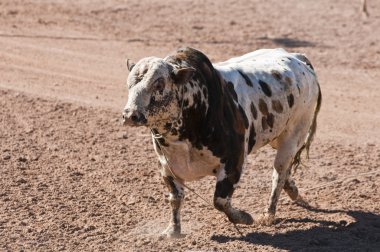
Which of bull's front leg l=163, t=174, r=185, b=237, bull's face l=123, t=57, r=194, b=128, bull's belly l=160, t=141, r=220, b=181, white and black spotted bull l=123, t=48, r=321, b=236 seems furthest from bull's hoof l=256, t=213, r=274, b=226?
bull's face l=123, t=57, r=194, b=128

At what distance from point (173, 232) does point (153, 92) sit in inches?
70.5

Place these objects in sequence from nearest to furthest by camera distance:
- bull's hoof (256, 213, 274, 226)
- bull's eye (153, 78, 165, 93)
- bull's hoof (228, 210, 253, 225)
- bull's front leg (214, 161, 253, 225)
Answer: bull's eye (153, 78, 165, 93)
bull's front leg (214, 161, 253, 225)
bull's hoof (228, 210, 253, 225)
bull's hoof (256, 213, 274, 226)

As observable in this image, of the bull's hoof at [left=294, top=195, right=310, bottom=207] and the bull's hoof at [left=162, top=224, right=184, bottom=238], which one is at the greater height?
the bull's hoof at [left=162, top=224, right=184, bottom=238]

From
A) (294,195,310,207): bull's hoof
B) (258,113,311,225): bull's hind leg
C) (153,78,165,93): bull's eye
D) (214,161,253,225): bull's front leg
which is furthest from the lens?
(294,195,310,207): bull's hoof

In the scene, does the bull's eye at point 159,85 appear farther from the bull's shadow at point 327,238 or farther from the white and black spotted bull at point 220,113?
the bull's shadow at point 327,238

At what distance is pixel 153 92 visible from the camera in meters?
7.60

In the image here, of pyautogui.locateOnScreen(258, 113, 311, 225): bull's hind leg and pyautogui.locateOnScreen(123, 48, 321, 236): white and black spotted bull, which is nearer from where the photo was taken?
pyautogui.locateOnScreen(123, 48, 321, 236): white and black spotted bull

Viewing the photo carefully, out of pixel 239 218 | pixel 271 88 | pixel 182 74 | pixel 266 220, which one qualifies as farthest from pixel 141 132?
pixel 182 74

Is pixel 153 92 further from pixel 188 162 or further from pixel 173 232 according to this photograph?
pixel 173 232

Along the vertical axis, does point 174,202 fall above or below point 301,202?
above

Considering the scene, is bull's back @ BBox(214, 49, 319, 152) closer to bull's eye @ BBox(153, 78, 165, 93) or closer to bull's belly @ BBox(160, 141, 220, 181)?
bull's belly @ BBox(160, 141, 220, 181)

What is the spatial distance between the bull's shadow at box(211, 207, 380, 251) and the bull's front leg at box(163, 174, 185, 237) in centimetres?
39

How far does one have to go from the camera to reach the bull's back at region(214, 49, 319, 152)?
8734 millimetres

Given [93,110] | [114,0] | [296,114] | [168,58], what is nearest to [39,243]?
[168,58]
